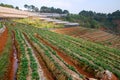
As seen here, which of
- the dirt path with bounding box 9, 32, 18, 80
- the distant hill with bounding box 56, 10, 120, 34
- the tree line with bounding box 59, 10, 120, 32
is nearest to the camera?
the dirt path with bounding box 9, 32, 18, 80

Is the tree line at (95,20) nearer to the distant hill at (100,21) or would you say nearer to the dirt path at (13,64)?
the distant hill at (100,21)

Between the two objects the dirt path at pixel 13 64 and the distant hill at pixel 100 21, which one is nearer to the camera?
the dirt path at pixel 13 64

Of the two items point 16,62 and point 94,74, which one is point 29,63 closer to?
point 16,62

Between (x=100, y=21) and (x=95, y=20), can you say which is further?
(x=100, y=21)

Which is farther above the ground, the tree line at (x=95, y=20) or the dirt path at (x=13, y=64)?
the dirt path at (x=13, y=64)

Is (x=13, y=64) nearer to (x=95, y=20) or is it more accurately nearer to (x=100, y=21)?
(x=95, y=20)

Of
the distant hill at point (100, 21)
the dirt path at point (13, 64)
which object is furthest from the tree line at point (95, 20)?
the dirt path at point (13, 64)

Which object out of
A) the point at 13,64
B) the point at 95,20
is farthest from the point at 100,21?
the point at 13,64

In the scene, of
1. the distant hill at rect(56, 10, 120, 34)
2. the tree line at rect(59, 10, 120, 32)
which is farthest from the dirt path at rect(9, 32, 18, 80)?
the distant hill at rect(56, 10, 120, 34)

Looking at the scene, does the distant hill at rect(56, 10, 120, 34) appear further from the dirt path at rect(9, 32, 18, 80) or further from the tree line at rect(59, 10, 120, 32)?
the dirt path at rect(9, 32, 18, 80)

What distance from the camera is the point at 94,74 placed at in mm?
24094

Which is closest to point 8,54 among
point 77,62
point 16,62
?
point 16,62

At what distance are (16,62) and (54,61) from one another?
147 inches

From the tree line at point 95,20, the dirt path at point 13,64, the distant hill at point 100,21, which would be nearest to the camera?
the dirt path at point 13,64
